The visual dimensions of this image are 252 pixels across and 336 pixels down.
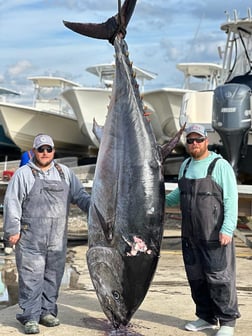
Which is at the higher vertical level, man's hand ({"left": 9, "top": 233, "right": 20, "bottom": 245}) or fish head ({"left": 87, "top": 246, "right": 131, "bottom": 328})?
man's hand ({"left": 9, "top": 233, "right": 20, "bottom": 245})

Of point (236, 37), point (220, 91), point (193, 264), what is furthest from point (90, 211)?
point (236, 37)

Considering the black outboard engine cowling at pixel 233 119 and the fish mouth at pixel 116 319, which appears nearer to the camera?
the fish mouth at pixel 116 319

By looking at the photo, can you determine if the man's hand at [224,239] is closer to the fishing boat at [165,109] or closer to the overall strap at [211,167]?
the overall strap at [211,167]

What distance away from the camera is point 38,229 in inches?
159

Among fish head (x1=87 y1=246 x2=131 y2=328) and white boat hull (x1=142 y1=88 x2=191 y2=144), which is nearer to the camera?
fish head (x1=87 y1=246 x2=131 y2=328)

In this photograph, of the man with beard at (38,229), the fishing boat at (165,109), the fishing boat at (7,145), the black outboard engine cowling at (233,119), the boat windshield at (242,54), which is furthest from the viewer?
the fishing boat at (7,145)

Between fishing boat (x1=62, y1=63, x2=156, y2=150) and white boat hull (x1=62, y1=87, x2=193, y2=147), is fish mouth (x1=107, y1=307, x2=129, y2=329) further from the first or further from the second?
fishing boat (x1=62, y1=63, x2=156, y2=150)

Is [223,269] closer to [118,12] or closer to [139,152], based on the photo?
[139,152]

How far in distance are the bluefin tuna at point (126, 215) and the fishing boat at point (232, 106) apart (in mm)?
5754

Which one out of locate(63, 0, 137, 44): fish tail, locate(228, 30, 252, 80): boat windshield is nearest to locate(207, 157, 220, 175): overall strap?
locate(63, 0, 137, 44): fish tail

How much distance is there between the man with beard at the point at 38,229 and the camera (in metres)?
4.00

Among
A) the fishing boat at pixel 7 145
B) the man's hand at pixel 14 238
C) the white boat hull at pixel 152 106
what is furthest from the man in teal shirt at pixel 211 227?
the fishing boat at pixel 7 145

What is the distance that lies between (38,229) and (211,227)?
4.01 ft

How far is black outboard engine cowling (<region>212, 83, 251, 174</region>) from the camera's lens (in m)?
9.47
